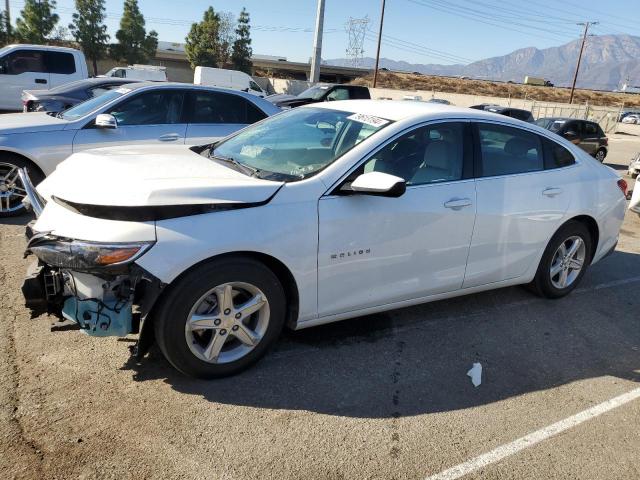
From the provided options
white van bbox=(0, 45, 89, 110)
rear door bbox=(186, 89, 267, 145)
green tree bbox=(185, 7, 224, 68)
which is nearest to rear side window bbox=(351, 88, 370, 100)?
white van bbox=(0, 45, 89, 110)

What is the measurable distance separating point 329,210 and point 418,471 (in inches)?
59.5

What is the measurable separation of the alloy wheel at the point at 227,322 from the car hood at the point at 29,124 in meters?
4.27

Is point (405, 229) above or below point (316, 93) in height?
below

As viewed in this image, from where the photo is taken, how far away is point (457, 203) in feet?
12.3

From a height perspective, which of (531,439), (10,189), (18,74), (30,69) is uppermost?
(30,69)

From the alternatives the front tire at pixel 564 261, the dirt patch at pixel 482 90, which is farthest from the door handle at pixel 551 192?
the dirt patch at pixel 482 90

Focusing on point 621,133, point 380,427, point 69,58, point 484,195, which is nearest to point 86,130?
point 484,195

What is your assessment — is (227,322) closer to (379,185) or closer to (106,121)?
(379,185)

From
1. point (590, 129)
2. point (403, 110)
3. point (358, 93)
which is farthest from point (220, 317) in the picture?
point (590, 129)

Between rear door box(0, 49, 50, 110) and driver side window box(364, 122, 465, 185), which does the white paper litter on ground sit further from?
rear door box(0, 49, 50, 110)

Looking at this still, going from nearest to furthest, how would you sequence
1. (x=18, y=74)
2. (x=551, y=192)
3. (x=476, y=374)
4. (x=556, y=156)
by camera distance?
(x=476, y=374), (x=551, y=192), (x=556, y=156), (x=18, y=74)

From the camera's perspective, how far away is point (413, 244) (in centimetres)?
358

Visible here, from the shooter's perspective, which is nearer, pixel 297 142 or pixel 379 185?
pixel 379 185

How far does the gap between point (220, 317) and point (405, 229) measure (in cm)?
133
